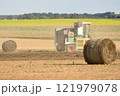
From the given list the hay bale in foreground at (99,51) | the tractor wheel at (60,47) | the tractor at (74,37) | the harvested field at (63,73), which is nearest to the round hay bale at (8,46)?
Result: the tractor wheel at (60,47)

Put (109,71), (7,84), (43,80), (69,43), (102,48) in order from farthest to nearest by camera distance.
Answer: (69,43), (102,48), (109,71), (43,80), (7,84)

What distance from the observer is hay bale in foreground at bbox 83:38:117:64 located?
18.1 metres

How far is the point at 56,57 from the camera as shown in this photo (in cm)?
2388

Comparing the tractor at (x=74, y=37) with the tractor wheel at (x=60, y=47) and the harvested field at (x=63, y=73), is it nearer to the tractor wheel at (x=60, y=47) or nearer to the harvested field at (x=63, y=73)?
the tractor wheel at (x=60, y=47)

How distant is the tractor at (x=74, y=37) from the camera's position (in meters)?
27.7

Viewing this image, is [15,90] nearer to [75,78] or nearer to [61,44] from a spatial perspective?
[75,78]

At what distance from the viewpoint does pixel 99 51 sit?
1809 cm

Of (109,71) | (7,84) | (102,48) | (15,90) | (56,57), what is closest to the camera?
(15,90)

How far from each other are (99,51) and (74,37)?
10.3m

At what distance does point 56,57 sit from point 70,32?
16.0ft

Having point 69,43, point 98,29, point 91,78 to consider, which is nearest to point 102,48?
point 91,78

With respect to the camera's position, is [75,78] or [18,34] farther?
[18,34]

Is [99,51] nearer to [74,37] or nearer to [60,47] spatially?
[74,37]

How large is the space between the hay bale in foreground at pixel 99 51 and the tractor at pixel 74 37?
29.6ft
